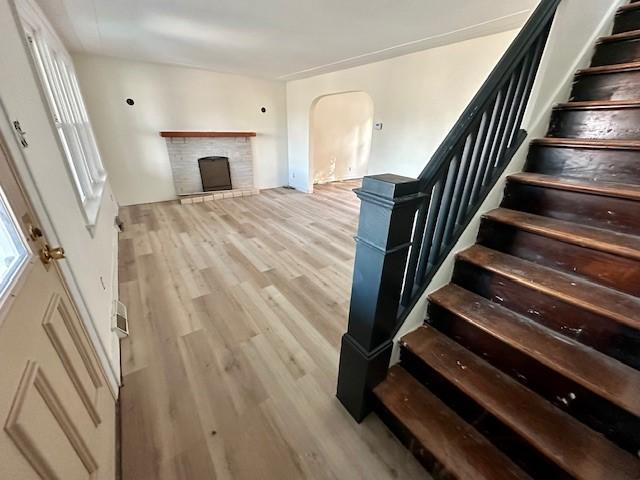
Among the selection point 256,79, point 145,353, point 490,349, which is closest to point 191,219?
point 145,353

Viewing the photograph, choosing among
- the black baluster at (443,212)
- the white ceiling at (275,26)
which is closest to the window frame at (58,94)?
the white ceiling at (275,26)

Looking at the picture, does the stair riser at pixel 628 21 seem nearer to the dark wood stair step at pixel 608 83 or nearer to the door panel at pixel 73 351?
the dark wood stair step at pixel 608 83

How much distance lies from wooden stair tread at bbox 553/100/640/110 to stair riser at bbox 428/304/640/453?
1.32 meters

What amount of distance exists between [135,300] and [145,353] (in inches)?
27.6

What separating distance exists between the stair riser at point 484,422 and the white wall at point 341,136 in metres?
5.61

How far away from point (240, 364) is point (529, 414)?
1.50 meters

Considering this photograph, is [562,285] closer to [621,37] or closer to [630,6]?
[621,37]

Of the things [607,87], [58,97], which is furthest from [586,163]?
[58,97]

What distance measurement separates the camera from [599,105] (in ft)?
4.43

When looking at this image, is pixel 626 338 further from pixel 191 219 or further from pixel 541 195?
pixel 191 219

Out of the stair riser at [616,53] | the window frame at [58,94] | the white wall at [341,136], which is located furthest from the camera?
the white wall at [341,136]

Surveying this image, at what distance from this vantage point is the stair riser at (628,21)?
156 centimetres

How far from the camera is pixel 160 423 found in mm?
1348

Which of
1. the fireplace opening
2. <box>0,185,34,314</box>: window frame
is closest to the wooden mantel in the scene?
the fireplace opening
